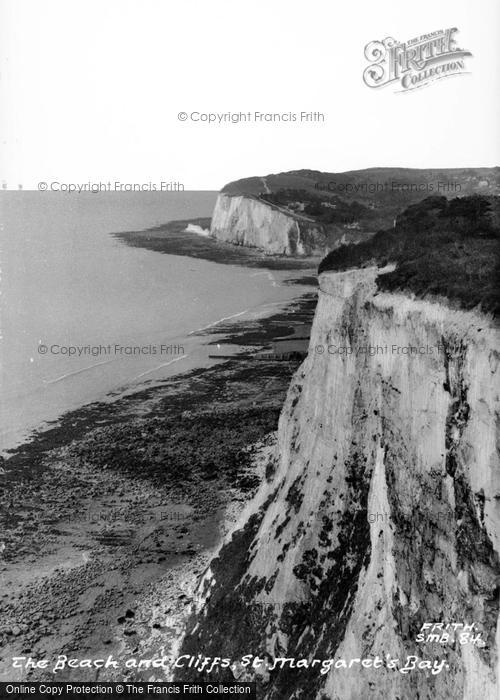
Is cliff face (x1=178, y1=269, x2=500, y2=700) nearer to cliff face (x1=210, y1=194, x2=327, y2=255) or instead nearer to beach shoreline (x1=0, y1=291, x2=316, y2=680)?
beach shoreline (x1=0, y1=291, x2=316, y2=680)

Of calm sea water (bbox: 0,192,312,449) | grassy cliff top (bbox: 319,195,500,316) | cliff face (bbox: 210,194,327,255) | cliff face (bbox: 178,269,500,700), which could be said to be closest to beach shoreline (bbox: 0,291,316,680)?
calm sea water (bbox: 0,192,312,449)

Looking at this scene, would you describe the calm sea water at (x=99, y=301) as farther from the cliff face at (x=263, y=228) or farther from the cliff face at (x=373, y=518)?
the cliff face at (x=373, y=518)

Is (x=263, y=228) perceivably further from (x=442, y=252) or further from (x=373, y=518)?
(x=373, y=518)

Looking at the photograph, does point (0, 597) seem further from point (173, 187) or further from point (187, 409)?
point (173, 187)

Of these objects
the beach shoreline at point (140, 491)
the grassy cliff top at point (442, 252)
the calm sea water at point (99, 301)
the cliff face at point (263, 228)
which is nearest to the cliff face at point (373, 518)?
the grassy cliff top at point (442, 252)

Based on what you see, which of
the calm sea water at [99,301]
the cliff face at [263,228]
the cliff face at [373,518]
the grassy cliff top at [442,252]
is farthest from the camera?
the cliff face at [263,228]
